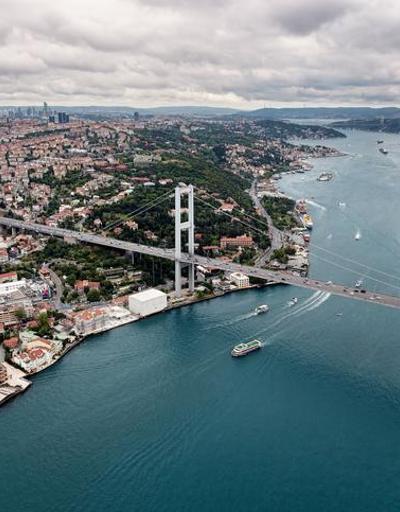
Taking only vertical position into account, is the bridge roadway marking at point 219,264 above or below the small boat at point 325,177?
above

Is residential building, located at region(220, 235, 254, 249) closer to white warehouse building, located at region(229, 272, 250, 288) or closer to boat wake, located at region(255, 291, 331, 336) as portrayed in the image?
white warehouse building, located at region(229, 272, 250, 288)

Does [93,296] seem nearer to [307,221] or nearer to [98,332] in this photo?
[98,332]

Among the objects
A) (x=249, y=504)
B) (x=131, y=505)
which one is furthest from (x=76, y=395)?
(x=249, y=504)

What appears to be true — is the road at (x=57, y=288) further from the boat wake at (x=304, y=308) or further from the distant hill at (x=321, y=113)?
the distant hill at (x=321, y=113)

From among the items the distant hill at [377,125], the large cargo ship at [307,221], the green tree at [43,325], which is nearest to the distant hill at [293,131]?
the distant hill at [377,125]

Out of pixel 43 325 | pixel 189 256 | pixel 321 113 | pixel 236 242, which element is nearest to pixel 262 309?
pixel 189 256

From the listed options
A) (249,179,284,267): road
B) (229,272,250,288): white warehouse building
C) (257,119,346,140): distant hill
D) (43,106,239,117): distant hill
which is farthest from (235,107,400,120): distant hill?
(229,272,250,288): white warehouse building
